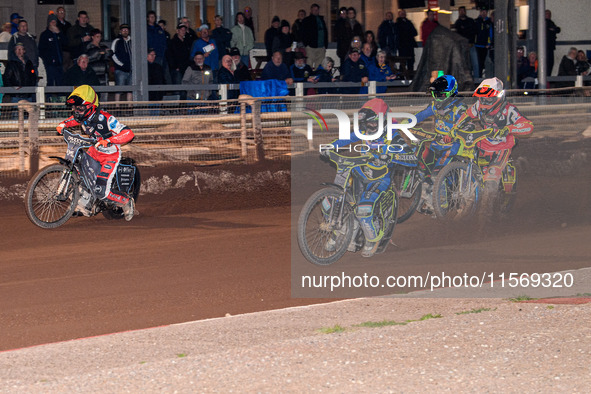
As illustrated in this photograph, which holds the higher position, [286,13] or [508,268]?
[286,13]

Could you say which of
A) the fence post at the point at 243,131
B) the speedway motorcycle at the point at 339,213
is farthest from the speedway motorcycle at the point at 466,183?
the fence post at the point at 243,131

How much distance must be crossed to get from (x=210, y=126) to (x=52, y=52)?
3.12 m

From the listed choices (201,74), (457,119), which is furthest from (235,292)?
(201,74)

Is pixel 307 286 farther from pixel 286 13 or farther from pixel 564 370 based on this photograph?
pixel 286 13

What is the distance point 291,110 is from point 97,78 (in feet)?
10.9

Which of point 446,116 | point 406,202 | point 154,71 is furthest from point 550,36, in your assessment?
point 406,202

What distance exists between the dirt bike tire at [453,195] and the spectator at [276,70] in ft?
24.3

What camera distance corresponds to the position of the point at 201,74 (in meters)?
17.4

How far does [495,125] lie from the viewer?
11.2 m

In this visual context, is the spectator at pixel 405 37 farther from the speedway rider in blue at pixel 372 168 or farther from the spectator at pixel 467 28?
the speedway rider in blue at pixel 372 168

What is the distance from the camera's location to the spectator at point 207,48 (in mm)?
17734

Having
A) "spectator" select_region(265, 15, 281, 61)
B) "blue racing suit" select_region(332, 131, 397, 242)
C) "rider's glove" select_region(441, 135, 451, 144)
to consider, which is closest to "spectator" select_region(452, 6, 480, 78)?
"spectator" select_region(265, 15, 281, 61)

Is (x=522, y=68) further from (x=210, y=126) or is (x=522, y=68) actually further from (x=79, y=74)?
(x=79, y=74)

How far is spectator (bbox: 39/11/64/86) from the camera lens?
16.5 m
